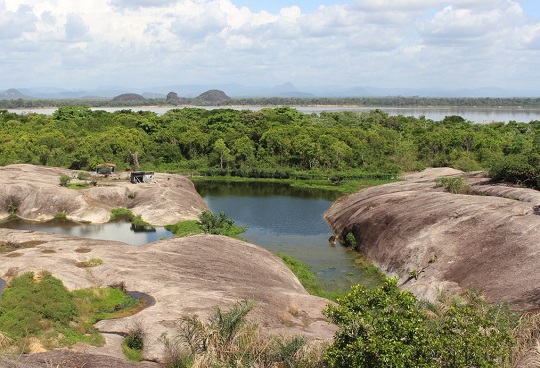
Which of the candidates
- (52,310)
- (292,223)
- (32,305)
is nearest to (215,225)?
(292,223)

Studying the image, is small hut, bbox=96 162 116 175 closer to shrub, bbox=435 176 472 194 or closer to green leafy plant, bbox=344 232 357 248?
green leafy plant, bbox=344 232 357 248

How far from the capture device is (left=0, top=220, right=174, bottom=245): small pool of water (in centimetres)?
5181

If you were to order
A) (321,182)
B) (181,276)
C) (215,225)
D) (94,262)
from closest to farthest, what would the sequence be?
1. (181,276)
2. (94,262)
3. (215,225)
4. (321,182)

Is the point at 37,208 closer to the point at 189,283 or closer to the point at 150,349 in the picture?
the point at 189,283

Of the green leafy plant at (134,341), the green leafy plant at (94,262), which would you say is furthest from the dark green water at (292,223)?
the green leafy plant at (134,341)

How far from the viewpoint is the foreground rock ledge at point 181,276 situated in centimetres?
2614

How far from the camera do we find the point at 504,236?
3688 centimetres

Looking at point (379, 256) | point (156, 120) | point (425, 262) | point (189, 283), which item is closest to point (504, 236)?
point (425, 262)

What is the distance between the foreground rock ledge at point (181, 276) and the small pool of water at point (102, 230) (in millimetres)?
10268

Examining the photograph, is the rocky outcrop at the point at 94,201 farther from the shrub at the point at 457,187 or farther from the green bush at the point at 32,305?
the shrub at the point at 457,187

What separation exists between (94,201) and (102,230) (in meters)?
7.55

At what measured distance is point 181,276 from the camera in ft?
106

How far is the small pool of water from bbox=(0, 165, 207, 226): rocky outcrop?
1287 millimetres

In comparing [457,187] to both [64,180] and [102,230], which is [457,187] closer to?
[102,230]
